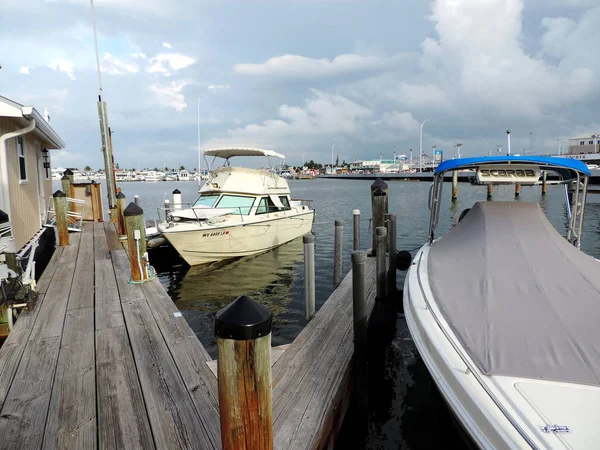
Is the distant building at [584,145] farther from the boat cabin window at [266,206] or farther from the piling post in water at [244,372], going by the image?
the piling post in water at [244,372]

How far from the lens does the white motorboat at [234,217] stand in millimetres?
11594

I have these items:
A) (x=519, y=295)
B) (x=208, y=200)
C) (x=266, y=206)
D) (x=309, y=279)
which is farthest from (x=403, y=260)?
(x=208, y=200)

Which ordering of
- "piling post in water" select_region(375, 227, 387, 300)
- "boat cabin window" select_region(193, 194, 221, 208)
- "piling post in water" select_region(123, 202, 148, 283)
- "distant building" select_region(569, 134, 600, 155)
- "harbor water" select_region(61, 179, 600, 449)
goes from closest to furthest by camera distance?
"harbor water" select_region(61, 179, 600, 449), "piling post in water" select_region(123, 202, 148, 283), "piling post in water" select_region(375, 227, 387, 300), "boat cabin window" select_region(193, 194, 221, 208), "distant building" select_region(569, 134, 600, 155)

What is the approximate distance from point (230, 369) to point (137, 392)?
1.91m

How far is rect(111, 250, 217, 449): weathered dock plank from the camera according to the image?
2.87 m

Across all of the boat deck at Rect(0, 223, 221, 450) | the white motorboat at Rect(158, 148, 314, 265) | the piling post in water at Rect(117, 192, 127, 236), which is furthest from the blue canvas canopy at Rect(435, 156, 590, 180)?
the piling post in water at Rect(117, 192, 127, 236)

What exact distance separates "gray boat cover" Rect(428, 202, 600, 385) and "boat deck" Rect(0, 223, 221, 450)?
96.9 inches

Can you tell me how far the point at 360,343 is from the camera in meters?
4.69

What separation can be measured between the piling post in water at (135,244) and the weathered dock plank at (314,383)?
10.8 feet

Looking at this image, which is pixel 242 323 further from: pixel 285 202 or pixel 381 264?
pixel 285 202

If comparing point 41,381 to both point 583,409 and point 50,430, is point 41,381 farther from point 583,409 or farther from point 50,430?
point 583,409

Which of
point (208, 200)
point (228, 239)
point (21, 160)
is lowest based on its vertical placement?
point (228, 239)

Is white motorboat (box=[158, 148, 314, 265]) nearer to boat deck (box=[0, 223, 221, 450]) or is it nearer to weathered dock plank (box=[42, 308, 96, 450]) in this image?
boat deck (box=[0, 223, 221, 450])

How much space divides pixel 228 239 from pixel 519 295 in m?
9.45
